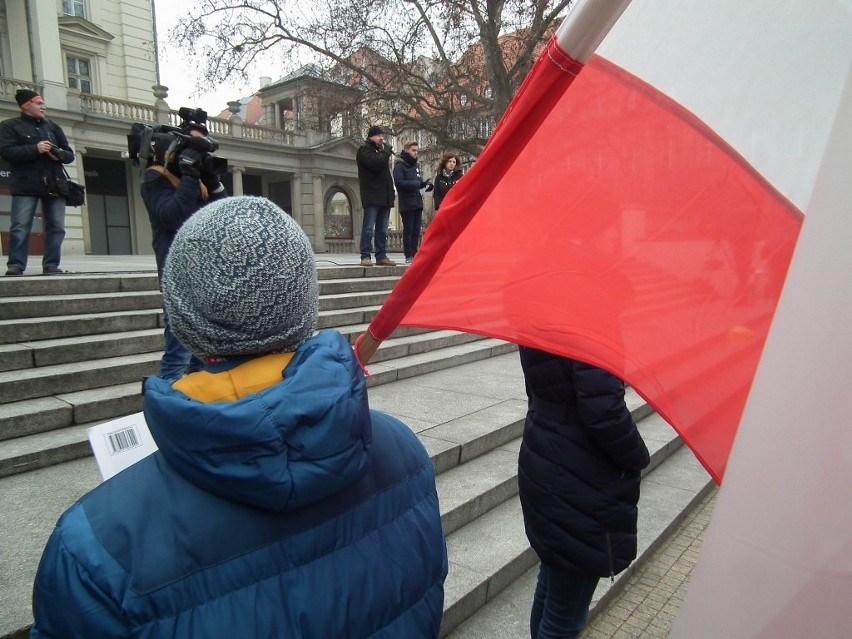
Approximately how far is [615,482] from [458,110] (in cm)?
1914

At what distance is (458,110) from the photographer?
19.5 meters

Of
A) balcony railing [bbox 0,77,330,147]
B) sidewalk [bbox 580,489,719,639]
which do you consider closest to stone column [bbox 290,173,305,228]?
balcony railing [bbox 0,77,330,147]

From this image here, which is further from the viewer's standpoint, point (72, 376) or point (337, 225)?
point (337, 225)

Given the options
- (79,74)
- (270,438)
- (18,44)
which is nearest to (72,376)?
(270,438)

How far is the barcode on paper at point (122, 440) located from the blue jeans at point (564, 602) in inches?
61.5

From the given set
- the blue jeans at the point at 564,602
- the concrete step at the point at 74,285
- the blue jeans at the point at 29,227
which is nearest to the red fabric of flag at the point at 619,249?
the blue jeans at the point at 564,602

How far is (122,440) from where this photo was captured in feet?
4.09

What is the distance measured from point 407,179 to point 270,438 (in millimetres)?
8590

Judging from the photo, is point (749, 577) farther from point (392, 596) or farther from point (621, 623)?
point (621, 623)

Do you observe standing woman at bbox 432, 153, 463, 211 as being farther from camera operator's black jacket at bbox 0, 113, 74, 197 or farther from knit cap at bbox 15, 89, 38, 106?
knit cap at bbox 15, 89, 38, 106

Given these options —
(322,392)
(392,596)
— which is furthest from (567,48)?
(392,596)

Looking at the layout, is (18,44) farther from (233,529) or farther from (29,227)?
(233,529)

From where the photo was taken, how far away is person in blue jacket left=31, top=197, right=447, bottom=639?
762 mm

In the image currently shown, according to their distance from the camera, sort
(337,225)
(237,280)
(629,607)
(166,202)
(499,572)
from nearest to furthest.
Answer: (237,280) < (499,572) < (629,607) < (166,202) < (337,225)
